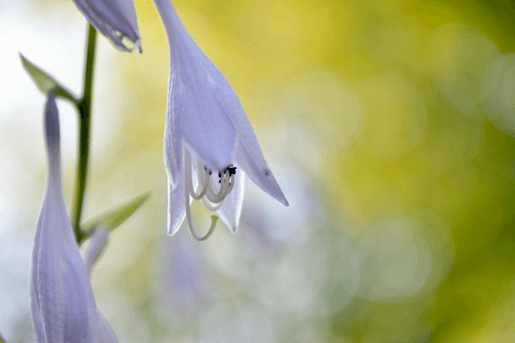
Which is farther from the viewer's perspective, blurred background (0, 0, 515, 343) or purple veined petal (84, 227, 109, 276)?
blurred background (0, 0, 515, 343)

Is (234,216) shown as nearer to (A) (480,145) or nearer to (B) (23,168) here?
(B) (23,168)

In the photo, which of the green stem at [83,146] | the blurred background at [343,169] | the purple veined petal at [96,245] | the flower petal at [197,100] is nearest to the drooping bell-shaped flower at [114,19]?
the flower petal at [197,100]

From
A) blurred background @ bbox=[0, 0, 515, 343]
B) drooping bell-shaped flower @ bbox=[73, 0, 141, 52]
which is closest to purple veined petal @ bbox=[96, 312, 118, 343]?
drooping bell-shaped flower @ bbox=[73, 0, 141, 52]

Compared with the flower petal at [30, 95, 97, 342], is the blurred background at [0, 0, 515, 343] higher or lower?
higher

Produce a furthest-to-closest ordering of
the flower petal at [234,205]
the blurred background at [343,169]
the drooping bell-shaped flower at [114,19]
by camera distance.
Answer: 1. the blurred background at [343,169]
2. the flower petal at [234,205]
3. the drooping bell-shaped flower at [114,19]

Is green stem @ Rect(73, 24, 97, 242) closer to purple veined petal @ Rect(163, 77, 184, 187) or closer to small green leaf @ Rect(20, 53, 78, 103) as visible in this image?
small green leaf @ Rect(20, 53, 78, 103)

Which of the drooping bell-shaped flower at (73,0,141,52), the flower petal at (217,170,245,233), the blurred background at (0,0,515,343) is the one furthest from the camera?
the blurred background at (0,0,515,343)

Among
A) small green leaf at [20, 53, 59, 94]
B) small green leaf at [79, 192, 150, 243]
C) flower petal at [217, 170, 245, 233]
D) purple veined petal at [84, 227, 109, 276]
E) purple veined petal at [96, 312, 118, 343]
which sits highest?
small green leaf at [20, 53, 59, 94]

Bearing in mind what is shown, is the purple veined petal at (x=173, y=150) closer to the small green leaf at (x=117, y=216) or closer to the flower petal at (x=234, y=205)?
the flower petal at (x=234, y=205)
